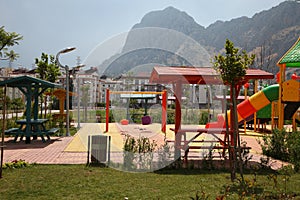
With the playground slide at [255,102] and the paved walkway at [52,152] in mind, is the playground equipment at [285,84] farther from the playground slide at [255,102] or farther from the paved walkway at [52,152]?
the paved walkway at [52,152]

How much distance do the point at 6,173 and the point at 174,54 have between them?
4.78m

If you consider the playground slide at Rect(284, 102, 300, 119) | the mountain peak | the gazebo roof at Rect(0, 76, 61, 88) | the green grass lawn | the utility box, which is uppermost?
the mountain peak

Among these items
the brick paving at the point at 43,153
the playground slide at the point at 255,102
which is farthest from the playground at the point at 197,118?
the brick paving at the point at 43,153

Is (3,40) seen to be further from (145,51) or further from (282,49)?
(282,49)

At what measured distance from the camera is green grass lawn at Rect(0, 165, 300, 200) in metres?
3.90

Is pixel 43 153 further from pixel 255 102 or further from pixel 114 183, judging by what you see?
pixel 255 102

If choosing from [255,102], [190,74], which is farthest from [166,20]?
[255,102]

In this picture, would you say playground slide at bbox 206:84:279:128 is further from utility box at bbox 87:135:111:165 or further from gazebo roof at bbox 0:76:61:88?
gazebo roof at bbox 0:76:61:88

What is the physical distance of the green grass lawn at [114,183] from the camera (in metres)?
3.90

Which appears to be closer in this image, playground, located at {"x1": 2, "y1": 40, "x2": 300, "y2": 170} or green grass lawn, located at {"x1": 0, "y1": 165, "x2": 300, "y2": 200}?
green grass lawn, located at {"x1": 0, "y1": 165, "x2": 300, "y2": 200}

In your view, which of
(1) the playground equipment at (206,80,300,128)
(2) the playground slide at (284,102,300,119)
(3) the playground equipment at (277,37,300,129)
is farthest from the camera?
(2) the playground slide at (284,102,300,119)

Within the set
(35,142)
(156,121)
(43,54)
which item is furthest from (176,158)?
(156,121)

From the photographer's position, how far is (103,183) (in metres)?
4.45

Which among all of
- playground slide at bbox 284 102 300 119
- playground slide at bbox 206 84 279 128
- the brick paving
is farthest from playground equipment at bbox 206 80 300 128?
the brick paving
